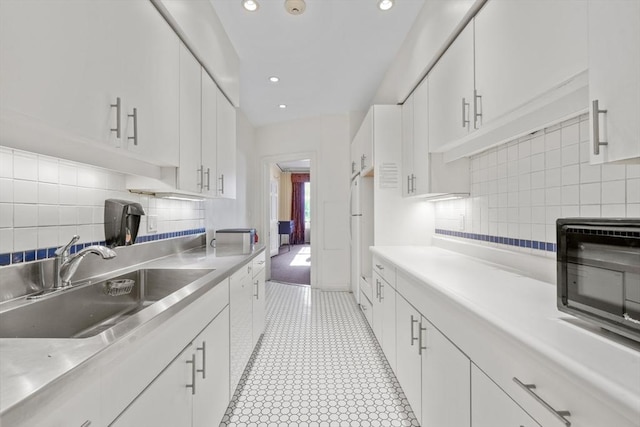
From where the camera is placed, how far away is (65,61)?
93 centimetres

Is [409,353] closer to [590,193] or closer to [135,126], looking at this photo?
[590,193]

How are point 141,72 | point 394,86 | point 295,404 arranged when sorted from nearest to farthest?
point 141,72
point 295,404
point 394,86

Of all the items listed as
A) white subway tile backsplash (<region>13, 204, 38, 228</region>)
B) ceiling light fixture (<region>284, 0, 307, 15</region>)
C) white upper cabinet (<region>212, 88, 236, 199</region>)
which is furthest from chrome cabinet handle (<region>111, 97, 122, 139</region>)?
ceiling light fixture (<region>284, 0, 307, 15</region>)

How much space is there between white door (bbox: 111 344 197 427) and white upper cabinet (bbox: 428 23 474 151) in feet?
5.58

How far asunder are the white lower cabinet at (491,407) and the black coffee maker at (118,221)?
1.63 m

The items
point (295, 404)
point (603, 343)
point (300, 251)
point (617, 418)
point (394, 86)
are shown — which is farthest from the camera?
point (300, 251)

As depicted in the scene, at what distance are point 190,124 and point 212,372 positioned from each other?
1458 mm

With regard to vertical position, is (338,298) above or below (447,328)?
below

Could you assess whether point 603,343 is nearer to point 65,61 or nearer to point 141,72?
point 65,61

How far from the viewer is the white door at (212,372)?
1.29 meters

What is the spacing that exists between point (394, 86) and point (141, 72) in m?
2.48

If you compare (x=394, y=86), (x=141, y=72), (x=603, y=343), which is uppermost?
(x=394, y=86)

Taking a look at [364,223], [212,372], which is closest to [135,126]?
[212,372]

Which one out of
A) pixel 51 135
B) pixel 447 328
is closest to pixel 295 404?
pixel 447 328
